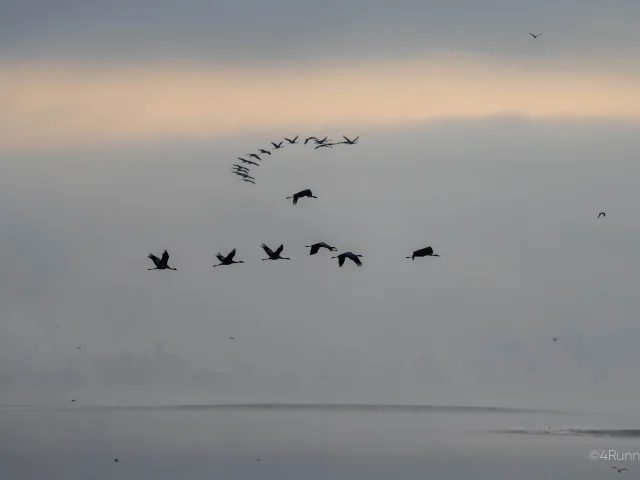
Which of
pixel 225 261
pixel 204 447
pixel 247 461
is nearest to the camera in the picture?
pixel 225 261

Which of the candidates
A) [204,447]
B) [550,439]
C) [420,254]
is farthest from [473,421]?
[420,254]

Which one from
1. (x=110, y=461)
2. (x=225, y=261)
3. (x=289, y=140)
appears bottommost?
(x=110, y=461)

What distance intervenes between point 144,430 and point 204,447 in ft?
64.5

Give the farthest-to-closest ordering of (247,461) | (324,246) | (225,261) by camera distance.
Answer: (247,461) → (225,261) → (324,246)

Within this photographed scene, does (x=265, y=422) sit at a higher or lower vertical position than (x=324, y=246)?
lower

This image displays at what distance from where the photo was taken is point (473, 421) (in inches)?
7298

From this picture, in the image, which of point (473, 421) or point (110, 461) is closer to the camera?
point (110, 461)

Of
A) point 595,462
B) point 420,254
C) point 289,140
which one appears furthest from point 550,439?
point 420,254

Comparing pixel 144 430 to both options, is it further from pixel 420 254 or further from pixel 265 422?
pixel 420 254

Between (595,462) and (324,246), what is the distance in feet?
243

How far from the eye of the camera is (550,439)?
16062cm

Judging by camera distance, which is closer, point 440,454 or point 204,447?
point 440,454

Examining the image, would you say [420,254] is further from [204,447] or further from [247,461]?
[204,447]

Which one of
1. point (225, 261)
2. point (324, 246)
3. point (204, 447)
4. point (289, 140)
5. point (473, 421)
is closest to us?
point (324, 246)
